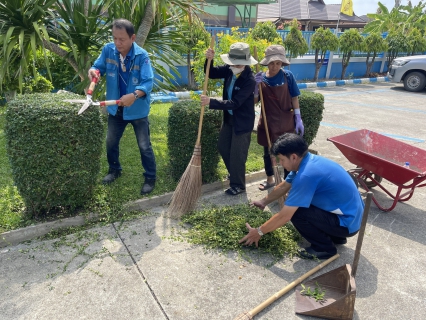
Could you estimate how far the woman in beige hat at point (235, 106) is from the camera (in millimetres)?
3663

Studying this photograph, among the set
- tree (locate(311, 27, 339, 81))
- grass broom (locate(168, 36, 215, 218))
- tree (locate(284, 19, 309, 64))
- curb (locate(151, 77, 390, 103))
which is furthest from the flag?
grass broom (locate(168, 36, 215, 218))

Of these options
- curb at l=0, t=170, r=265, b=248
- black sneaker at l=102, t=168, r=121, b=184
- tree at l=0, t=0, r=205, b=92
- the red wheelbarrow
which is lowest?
curb at l=0, t=170, r=265, b=248

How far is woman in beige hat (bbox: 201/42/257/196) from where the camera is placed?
3.66 m

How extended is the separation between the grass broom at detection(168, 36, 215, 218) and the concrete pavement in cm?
18

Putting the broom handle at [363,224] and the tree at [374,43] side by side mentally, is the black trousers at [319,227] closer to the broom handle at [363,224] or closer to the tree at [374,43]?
the broom handle at [363,224]

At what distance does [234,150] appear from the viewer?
4.02 metres

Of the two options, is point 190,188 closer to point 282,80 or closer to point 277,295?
point 277,295

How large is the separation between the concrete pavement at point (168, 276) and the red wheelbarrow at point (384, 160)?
0.44 m

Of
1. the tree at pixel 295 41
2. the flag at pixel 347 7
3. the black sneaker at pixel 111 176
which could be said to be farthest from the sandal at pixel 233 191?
the flag at pixel 347 7

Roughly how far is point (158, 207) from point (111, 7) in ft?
9.80

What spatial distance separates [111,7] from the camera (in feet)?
16.3

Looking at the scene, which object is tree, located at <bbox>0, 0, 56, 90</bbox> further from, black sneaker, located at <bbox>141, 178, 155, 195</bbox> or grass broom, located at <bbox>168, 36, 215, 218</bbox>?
grass broom, located at <bbox>168, 36, 215, 218</bbox>

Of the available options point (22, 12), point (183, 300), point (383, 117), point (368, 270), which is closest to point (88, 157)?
point (183, 300)

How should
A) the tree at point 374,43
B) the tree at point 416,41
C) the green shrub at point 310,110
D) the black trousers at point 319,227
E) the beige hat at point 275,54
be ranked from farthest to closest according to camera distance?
1. the tree at point 416,41
2. the tree at point 374,43
3. the green shrub at point 310,110
4. the beige hat at point 275,54
5. the black trousers at point 319,227
